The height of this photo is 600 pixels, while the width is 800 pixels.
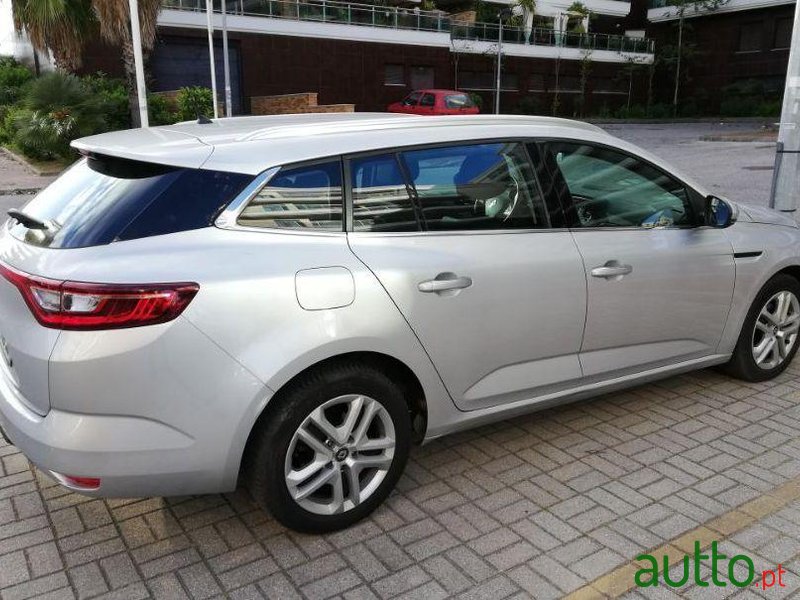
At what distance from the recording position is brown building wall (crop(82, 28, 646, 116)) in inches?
1222

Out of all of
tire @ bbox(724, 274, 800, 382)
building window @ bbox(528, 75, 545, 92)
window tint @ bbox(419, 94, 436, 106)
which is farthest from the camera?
building window @ bbox(528, 75, 545, 92)

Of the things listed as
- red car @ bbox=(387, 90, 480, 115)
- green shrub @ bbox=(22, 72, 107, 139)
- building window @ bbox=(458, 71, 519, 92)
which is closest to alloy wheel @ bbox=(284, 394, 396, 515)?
green shrub @ bbox=(22, 72, 107, 139)

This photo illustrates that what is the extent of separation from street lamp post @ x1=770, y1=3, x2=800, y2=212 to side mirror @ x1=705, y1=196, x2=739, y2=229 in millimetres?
2624

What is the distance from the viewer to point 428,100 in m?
28.4

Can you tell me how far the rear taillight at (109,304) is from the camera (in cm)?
244

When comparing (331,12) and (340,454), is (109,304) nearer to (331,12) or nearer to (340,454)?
(340,454)

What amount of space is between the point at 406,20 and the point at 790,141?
3115 centimetres

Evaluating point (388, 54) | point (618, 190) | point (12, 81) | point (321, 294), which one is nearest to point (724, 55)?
point (388, 54)

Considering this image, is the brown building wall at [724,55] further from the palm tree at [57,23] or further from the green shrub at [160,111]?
the palm tree at [57,23]

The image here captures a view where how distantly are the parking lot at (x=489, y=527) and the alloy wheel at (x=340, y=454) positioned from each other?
0.55 feet

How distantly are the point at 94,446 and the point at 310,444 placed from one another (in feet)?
2.51

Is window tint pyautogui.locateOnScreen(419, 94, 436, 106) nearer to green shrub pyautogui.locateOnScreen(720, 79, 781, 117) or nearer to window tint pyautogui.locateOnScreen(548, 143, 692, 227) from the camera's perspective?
green shrub pyautogui.locateOnScreen(720, 79, 781, 117)

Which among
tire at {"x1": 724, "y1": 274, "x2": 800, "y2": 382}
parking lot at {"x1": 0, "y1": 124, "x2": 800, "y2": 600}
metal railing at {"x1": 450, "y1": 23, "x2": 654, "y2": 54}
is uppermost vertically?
metal railing at {"x1": 450, "y1": 23, "x2": 654, "y2": 54}

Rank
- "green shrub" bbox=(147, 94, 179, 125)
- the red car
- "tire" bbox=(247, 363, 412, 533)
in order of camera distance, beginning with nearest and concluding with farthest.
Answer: "tire" bbox=(247, 363, 412, 533) < "green shrub" bbox=(147, 94, 179, 125) < the red car
